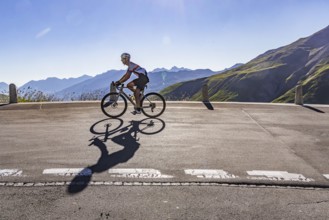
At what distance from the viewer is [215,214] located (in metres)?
4.04

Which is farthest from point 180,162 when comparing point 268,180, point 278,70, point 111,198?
point 278,70

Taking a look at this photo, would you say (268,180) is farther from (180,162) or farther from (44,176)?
(44,176)

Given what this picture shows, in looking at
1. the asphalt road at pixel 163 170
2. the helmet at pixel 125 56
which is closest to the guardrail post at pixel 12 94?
the asphalt road at pixel 163 170

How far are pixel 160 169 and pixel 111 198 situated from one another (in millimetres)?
1472

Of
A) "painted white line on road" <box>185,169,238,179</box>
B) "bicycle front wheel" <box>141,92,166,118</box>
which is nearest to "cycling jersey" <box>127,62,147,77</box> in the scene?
"bicycle front wheel" <box>141,92,166,118</box>

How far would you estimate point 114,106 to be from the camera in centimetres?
1204

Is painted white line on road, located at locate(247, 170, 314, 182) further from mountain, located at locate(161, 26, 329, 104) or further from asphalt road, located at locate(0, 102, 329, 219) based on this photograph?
mountain, located at locate(161, 26, 329, 104)

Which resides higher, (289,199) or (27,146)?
(27,146)

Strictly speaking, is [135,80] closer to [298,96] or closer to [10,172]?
[10,172]

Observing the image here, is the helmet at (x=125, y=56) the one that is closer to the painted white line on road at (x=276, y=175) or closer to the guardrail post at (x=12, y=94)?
the painted white line on road at (x=276, y=175)

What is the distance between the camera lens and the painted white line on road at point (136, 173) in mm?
5418

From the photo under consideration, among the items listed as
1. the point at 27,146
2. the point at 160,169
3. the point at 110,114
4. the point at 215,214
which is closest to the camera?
the point at 215,214

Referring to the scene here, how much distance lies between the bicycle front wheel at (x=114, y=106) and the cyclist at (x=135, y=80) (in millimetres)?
505

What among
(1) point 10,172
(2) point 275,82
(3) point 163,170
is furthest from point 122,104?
(2) point 275,82
